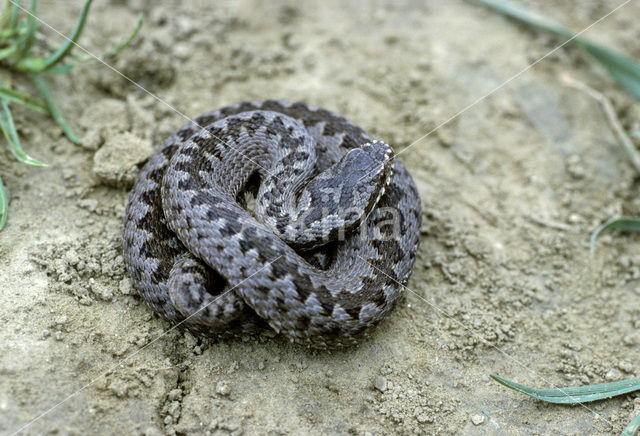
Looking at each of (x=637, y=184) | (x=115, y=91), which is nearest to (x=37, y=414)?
(x=115, y=91)

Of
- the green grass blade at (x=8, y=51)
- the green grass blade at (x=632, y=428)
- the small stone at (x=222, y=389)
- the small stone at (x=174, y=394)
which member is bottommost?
the green grass blade at (x=632, y=428)

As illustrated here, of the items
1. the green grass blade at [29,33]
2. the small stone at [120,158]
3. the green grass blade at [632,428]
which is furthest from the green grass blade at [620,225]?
the green grass blade at [29,33]

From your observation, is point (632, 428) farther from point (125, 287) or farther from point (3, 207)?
point (3, 207)

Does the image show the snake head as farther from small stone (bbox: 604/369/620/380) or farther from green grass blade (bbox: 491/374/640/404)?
small stone (bbox: 604/369/620/380)

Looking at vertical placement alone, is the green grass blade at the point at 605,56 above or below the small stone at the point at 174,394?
above

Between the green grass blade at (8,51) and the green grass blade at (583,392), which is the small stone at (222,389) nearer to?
the green grass blade at (583,392)

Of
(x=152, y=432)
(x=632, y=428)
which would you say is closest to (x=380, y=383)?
(x=152, y=432)

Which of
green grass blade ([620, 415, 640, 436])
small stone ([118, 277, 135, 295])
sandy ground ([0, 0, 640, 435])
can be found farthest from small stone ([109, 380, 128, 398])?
green grass blade ([620, 415, 640, 436])
